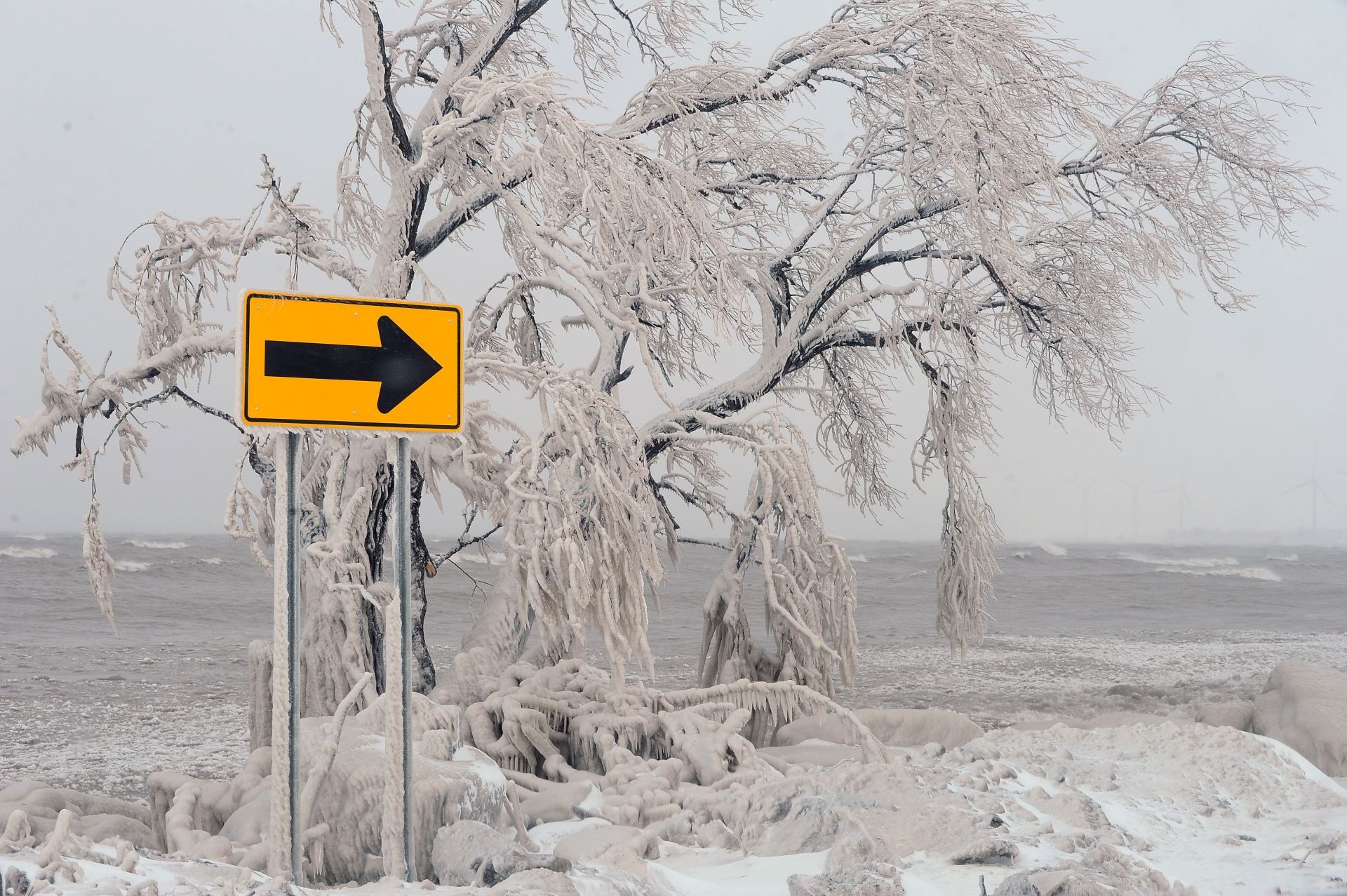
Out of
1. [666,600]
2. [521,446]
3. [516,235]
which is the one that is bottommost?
[666,600]

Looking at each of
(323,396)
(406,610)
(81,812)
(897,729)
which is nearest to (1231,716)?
(897,729)

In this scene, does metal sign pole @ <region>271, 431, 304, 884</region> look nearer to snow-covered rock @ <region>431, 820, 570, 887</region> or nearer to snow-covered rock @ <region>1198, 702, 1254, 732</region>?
snow-covered rock @ <region>431, 820, 570, 887</region>

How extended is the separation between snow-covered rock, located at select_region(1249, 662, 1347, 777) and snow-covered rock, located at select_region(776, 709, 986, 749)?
2153 mm

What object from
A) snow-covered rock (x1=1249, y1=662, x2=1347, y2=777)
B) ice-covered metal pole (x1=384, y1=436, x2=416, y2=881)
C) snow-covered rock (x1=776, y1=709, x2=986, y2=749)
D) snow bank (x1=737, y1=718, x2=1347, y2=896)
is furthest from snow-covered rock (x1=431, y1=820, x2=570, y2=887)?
snow-covered rock (x1=1249, y1=662, x2=1347, y2=777)

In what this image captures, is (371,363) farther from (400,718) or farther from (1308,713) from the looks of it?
(1308,713)

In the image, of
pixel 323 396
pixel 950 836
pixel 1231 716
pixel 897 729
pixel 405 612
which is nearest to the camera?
pixel 323 396

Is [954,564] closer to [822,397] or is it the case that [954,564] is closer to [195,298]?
[822,397]

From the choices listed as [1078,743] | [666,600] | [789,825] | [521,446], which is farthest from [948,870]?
[666,600]

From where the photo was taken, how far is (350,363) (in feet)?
10.3

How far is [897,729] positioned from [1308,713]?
9.49ft

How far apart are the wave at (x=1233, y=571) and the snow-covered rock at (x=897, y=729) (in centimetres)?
3691

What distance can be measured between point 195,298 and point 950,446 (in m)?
6.71

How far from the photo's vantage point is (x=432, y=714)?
585 centimetres

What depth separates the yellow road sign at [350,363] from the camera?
303cm
